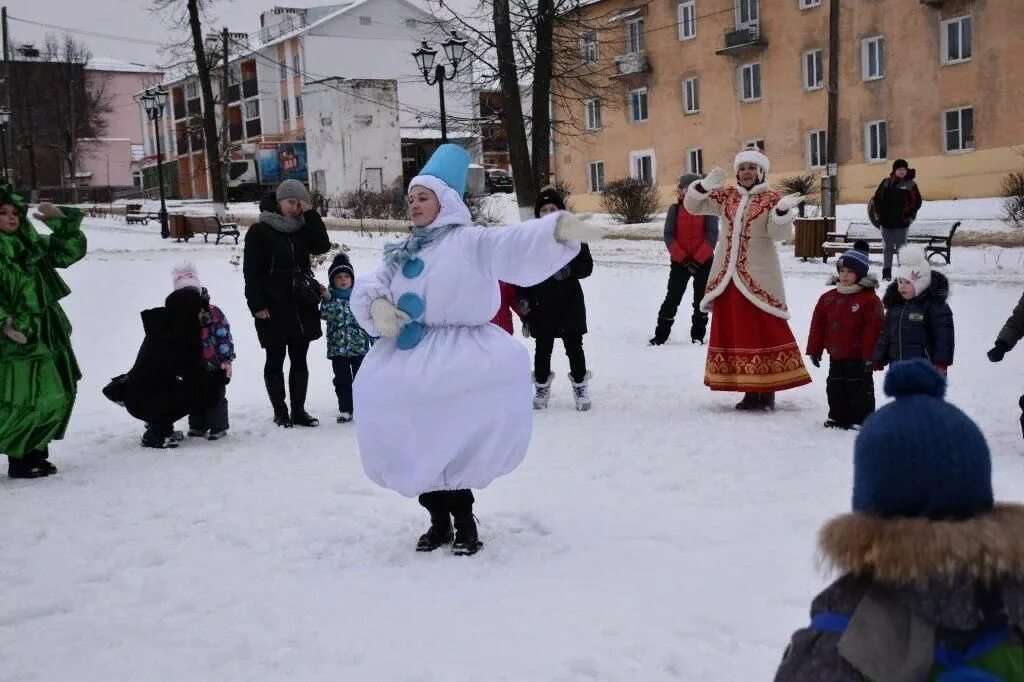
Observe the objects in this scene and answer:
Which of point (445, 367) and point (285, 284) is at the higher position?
point (285, 284)

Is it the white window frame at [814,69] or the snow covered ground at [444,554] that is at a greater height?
the white window frame at [814,69]

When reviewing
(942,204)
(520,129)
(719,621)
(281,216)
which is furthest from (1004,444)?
(942,204)

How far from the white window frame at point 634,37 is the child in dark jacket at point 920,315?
106ft

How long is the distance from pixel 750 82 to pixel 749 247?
27687 millimetres

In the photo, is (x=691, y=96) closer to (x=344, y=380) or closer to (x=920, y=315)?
(x=344, y=380)

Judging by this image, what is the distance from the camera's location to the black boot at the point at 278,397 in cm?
829

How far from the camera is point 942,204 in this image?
27453 mm

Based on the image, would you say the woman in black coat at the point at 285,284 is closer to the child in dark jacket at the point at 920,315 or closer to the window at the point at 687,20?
the child in dark jacket at the point at 920,315

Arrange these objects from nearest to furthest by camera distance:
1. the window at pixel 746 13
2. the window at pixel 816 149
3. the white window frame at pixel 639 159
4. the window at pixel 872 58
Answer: the window at pixel 872 58 → the window at pixel 816 149 → the window at pixel 746 13 → the white window frame at pixel 639 159

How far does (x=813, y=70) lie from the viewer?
105ft

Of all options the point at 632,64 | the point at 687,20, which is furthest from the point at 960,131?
the point at 632,64

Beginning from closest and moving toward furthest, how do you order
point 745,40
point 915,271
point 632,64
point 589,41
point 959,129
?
→ point 915,271
point 589,41
point 959,129
point 745,40
point 632,64

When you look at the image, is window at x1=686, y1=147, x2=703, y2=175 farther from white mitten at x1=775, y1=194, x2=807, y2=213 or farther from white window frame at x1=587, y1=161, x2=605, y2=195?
white mitten at x1=775, y1=194, x2=807, y2=213

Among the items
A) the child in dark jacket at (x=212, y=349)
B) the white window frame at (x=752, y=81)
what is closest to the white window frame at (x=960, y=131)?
the white window frame at (x=752, y=81)
